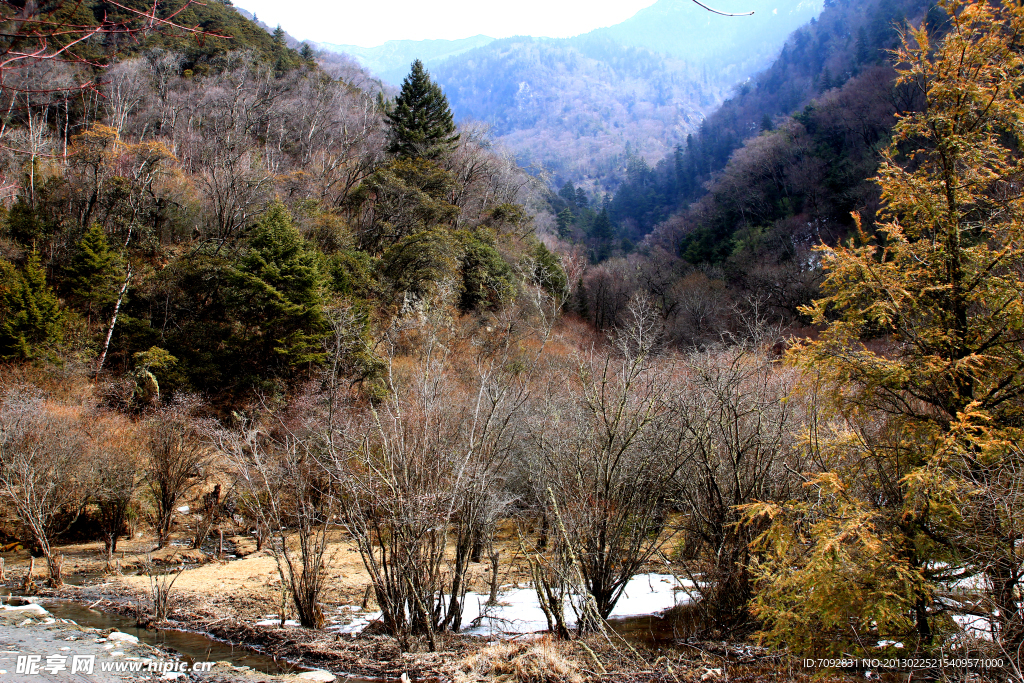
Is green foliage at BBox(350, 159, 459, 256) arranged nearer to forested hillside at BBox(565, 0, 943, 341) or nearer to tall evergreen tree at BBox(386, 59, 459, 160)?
tall evergreen tree at BBox(386, 59, 459, 160)

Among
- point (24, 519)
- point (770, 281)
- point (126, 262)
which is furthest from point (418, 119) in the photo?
point (24, 519)

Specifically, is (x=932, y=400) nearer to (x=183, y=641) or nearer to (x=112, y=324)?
(x=183, y=641)

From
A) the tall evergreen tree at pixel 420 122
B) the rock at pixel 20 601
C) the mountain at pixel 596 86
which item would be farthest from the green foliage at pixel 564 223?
the rock at pixel 20 601

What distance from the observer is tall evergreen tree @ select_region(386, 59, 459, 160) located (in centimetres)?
3256

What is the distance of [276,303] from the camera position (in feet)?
66.7

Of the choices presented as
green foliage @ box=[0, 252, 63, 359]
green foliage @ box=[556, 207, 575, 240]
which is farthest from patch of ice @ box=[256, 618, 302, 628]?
green foliage @ box=[556, 207, 575, 240]

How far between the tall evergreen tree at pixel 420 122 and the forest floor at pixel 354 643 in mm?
25469

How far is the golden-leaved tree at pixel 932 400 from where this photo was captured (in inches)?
189

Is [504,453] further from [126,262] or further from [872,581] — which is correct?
[126,262]

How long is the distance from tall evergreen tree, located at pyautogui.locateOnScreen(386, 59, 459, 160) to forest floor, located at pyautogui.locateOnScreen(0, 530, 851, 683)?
2547 centimetres

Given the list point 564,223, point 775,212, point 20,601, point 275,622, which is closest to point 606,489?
point 275,622

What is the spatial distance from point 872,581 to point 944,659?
0.70 m

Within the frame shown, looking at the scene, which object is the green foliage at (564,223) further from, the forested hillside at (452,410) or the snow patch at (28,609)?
the snow patch at (28,609)

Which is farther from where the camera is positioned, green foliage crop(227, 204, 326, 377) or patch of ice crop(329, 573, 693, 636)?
green foliage crop(227, 204, 326, 377)
